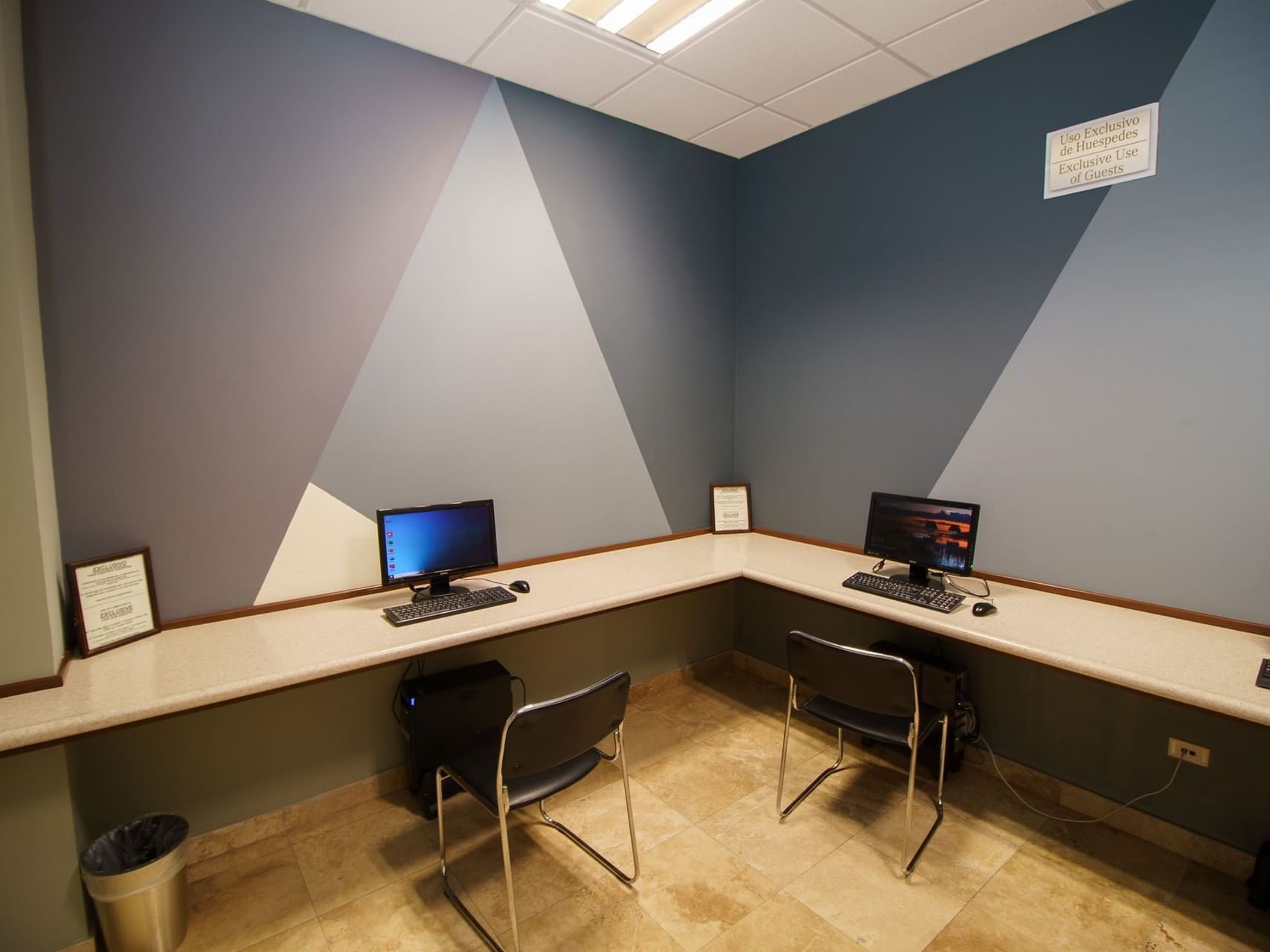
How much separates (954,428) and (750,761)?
1709 mm

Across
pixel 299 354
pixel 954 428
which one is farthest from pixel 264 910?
pixel 954 428

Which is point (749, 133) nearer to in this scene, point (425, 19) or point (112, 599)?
point (425, 19)

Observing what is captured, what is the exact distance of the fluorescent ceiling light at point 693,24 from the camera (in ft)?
7.06

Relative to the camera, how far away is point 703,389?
353cm

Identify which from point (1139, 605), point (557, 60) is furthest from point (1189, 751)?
point (557, 60)

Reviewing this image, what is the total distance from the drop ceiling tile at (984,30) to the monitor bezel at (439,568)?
241 centimetres

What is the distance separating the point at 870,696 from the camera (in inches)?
81.1

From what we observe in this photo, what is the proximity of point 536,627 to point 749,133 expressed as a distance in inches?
104

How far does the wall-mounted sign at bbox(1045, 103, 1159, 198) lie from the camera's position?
2146mm

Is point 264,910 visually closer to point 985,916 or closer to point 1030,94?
point 985,916

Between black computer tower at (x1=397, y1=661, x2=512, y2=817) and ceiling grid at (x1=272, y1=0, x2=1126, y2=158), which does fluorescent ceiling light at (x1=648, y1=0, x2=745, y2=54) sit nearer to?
ceiling grid at (x1=272, y1=0, x2=1126, y2=158)

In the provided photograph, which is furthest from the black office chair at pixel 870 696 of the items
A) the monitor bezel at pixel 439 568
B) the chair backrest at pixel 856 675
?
the monitor bezel at pixel 439 568

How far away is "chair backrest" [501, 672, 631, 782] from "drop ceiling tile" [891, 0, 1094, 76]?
2533 mm

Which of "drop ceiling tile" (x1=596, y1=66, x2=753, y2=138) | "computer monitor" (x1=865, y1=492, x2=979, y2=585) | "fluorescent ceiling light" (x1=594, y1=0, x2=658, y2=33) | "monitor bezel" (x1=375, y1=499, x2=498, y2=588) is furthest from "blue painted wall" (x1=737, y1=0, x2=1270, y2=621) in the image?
"monitor bezel" (x1=375, y1=499, x2=498, y2=588)
